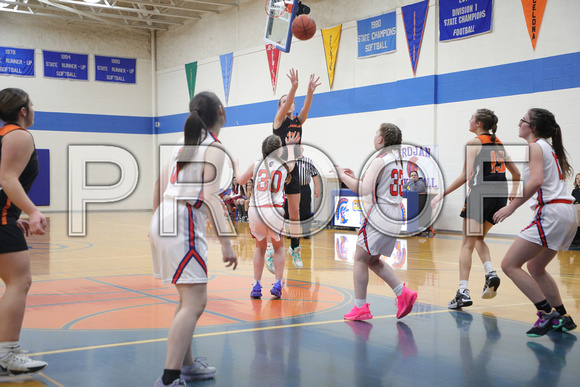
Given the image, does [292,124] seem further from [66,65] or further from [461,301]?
[66,65]

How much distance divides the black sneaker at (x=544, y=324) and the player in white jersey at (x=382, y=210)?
36.8 inches

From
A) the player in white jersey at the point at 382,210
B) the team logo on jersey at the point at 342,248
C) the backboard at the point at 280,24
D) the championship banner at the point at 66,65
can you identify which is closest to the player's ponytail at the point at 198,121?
the player in white jersey at the point at 382,210

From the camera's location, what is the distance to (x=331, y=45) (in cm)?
1702

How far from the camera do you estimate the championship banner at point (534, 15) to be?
480 inches

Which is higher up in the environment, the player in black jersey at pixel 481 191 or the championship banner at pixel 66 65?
the championship banner at pixel 66 65

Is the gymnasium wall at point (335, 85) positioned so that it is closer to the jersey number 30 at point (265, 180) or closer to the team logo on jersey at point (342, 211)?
the team logo on jersey at point (342, 211)

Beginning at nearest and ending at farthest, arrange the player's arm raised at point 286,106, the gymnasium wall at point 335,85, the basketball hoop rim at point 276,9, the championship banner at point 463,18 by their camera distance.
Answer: the player's arm raised at point 286,106
the gymnasium wall at point 335,85
the championship banner at point 463,18
the basketball hoop rim at point 276,9

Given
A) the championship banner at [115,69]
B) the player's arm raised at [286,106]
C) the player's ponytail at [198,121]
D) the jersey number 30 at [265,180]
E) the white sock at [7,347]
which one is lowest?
the white sock at [7,347]

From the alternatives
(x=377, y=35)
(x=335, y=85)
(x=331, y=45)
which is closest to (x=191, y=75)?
(x=331, y=45)

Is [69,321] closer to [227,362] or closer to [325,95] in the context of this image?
[227,362]

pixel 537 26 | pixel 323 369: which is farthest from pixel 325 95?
pixel 323 369

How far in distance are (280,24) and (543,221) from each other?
36.2 feet

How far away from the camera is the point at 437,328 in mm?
4688

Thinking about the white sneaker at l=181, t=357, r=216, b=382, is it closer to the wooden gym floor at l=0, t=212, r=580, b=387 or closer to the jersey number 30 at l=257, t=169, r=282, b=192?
the wooden gym floor at l=0, t=212, r=580, b=387
